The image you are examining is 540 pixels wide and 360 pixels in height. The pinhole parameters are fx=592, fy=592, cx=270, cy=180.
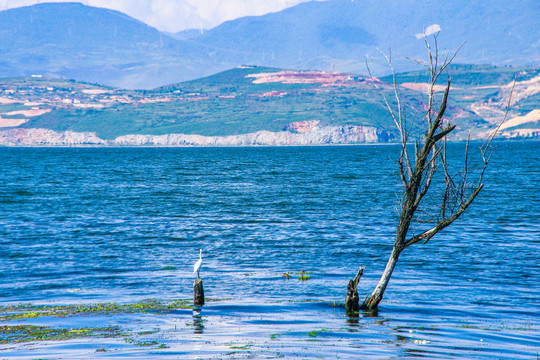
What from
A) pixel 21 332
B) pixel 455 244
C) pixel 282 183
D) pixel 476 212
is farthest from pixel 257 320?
pixel 282 183

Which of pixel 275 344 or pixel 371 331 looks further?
pixel 371 331

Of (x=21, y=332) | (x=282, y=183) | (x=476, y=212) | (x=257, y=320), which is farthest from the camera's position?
(x=282, y=183)

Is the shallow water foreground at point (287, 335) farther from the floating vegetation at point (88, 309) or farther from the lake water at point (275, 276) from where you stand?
the floating vegetation at point (88, 309)

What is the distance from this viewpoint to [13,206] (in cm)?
5953

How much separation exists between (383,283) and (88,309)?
10.5 metres

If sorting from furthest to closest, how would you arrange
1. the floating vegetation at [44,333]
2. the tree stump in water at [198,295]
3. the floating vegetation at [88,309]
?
1. the tree stump in water at [198,295]
2. the floating vegetation at [88,309]
3. the floating vegetation at [44,333]

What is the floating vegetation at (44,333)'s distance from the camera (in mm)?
17062

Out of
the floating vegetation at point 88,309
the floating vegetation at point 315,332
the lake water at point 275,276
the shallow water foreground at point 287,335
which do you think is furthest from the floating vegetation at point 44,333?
the floating vegetation at point 315,332

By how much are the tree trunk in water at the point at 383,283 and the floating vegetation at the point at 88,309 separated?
6483 mm

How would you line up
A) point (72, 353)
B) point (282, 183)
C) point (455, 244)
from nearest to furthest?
point (72, 353)
point (455, 244)
point (282, 183)

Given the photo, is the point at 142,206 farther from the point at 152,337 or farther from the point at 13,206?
the point at 152,337

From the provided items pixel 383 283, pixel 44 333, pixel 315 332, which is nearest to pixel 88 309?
pixel 44 333

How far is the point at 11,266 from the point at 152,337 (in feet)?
54.7

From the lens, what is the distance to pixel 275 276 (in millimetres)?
28047
